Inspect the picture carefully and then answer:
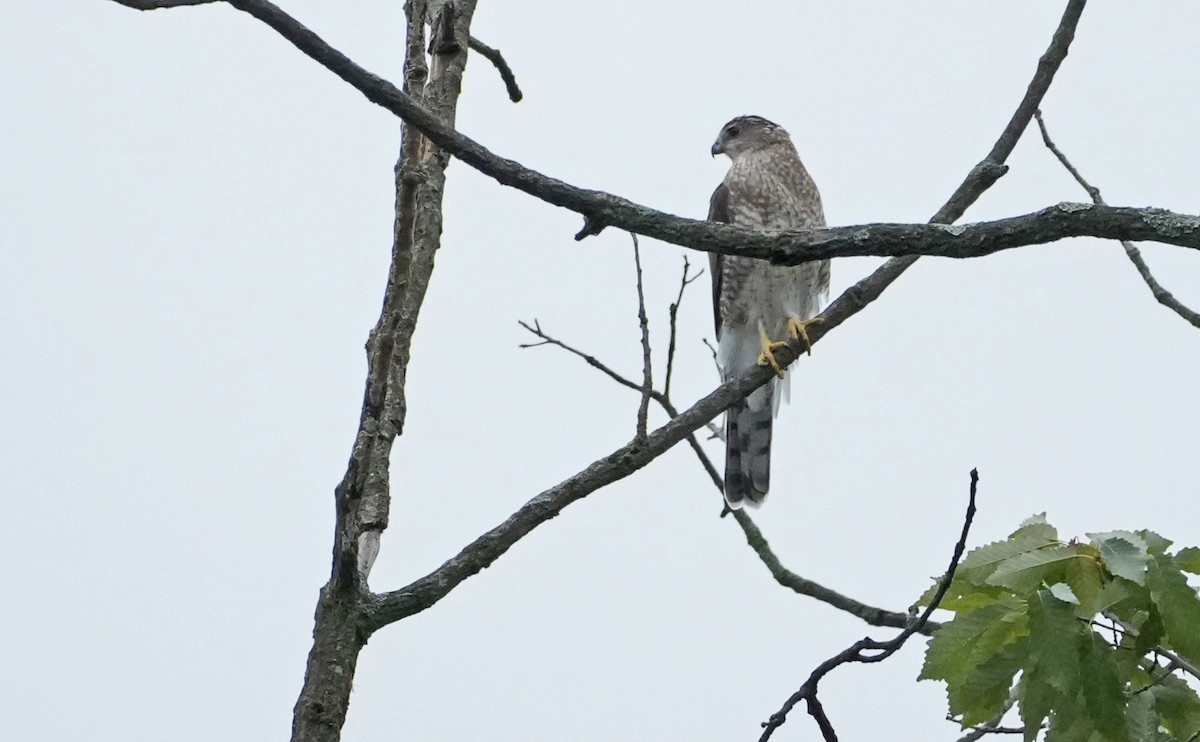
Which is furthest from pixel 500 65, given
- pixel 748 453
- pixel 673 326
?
pixel 748 453

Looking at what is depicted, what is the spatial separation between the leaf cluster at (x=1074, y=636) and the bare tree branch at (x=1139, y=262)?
1.31 meters

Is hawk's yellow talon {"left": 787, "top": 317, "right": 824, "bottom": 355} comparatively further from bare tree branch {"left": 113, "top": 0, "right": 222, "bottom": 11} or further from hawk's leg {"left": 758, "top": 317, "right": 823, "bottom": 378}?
bare tree branch {"left": 113, "top": 0, "right": 222, "bottom": 11}

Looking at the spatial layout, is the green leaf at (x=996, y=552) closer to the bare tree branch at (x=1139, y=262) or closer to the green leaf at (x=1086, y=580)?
the green leaf at (x=1086, y=580)

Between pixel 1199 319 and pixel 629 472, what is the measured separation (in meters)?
1.61

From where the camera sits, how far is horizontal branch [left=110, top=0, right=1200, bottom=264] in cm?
187

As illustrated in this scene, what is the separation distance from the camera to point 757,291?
6.19 metres

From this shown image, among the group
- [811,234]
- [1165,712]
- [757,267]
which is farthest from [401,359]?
[757,267]

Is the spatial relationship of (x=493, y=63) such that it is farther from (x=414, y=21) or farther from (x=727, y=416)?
(x=727, y=416)

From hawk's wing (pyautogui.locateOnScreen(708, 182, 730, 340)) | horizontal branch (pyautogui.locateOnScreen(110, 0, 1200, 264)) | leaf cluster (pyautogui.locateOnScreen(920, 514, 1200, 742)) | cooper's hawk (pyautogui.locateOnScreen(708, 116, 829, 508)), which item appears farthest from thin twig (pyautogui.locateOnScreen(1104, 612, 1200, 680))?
hawk's wing (pyautogui.locateOnScreen(708, 182, 730, 340))

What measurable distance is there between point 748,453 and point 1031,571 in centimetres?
415

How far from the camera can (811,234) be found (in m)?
1.98

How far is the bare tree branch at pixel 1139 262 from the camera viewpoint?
345cm

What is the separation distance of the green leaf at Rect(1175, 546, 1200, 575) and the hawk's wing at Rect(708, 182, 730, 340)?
4.23m

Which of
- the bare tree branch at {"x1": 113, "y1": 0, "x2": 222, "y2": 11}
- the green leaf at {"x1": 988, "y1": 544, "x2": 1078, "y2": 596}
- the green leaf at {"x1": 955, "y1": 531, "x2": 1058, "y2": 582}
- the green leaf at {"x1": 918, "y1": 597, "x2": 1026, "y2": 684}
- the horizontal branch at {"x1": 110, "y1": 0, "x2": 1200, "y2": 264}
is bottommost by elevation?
the green leaf at {"x1": 918, "y1": 597, "x2": 1026, "y2": 684}
